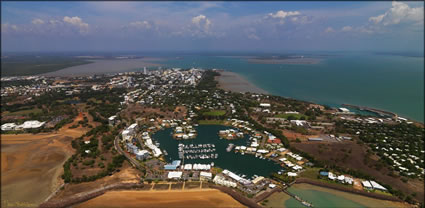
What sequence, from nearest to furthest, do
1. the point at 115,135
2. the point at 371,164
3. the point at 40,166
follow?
the point at 40,166
the point at 371,164
the point at 115,135

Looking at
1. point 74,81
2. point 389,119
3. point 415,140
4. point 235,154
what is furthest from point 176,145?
point 74,81

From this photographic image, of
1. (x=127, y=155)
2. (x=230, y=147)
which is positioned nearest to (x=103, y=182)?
(x=127, y=155)

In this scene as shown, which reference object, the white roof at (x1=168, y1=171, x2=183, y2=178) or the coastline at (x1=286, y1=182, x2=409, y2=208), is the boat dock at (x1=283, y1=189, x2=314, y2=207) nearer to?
the coastline at (x1=286, y1=182, x2=409, y2=208)

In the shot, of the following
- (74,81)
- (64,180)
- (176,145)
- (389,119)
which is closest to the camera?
(64,180)

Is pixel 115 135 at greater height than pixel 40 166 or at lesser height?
lesser

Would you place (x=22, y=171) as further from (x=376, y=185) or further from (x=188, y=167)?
(x=376, y=185)

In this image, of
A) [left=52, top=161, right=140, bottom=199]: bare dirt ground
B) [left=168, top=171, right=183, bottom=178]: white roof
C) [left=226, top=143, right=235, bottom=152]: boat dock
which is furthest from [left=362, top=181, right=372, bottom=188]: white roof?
[left=52, top=161, right=140, bottom=199]: bare dirt ground

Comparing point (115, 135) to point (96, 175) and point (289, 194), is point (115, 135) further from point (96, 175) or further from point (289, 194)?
point (289, 194)

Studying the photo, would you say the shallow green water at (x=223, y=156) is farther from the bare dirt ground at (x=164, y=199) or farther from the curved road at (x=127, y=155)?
the bare dirt ground at (x=164, y=199)
